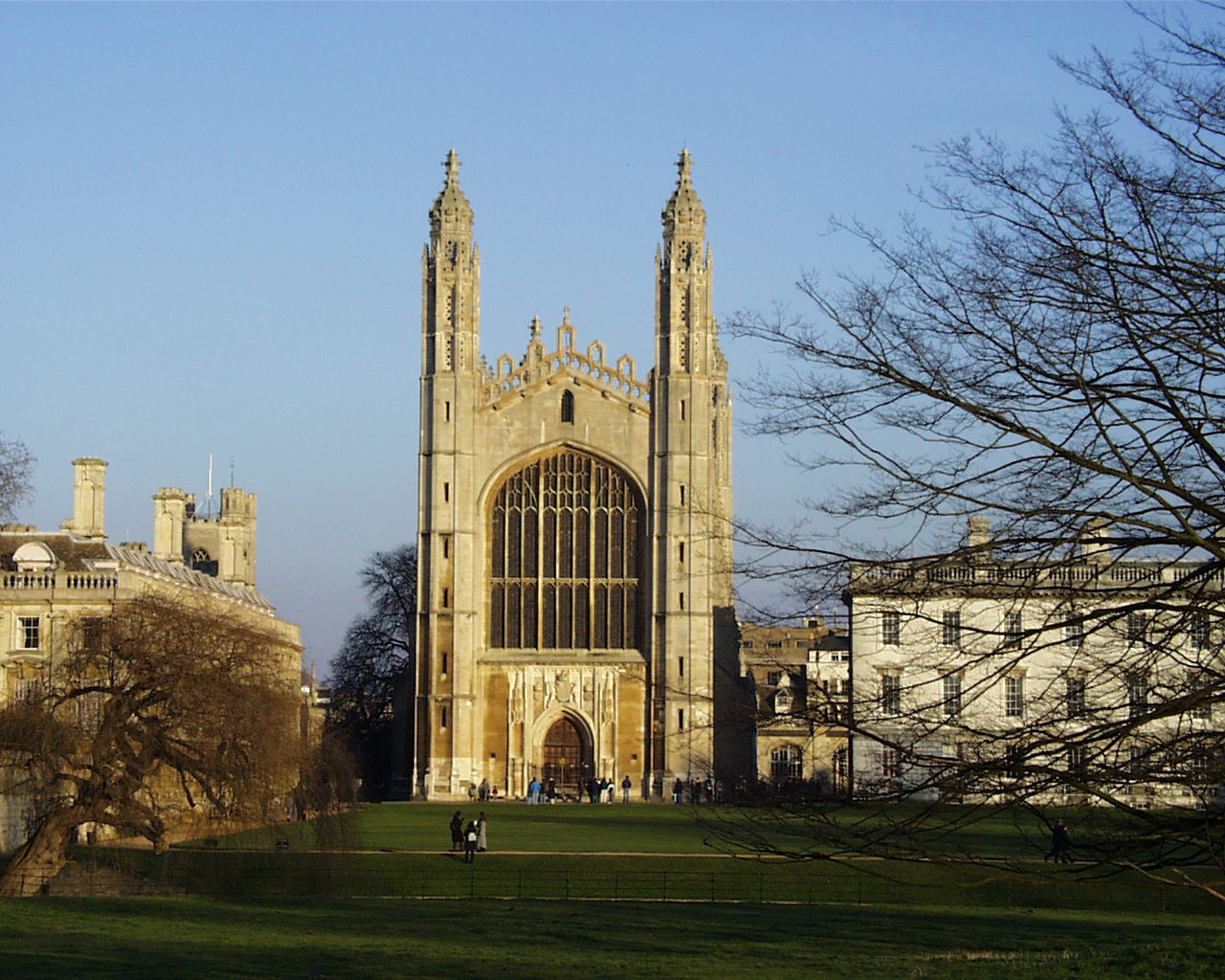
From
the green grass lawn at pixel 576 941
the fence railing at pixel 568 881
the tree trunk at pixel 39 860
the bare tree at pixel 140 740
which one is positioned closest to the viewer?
the green grass lawn at pixel 576 941

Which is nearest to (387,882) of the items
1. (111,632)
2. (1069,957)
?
(111,632)

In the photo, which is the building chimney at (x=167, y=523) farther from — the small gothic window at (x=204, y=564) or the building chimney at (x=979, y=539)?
the building chimney at (x=979, y=539)

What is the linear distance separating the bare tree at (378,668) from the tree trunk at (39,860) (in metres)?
40.0

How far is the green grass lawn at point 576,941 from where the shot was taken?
20516 millimetres

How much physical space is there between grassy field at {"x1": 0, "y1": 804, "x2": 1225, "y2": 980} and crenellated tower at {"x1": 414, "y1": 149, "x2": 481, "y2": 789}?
72.8 feet

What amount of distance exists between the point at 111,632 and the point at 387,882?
270 inches

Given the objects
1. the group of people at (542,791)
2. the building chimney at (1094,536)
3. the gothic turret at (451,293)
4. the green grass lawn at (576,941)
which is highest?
the gothic turret at (451,293)

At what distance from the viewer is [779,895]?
31250mm

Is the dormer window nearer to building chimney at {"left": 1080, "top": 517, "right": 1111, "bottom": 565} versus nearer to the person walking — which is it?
the person walking

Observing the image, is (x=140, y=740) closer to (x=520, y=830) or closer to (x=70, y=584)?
(x=520, y=830)

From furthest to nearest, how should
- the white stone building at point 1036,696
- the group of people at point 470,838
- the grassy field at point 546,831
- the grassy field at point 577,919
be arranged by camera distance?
the group of people at point 470,838 < the grassy field at point 546,831 < the grassy field at point 577,919 < the white stone building at point 1036,696

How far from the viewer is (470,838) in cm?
3531

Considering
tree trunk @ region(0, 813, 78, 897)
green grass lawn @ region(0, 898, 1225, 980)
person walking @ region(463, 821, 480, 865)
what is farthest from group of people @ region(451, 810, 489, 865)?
tree trunk @ region(0, 813, 78, 897)

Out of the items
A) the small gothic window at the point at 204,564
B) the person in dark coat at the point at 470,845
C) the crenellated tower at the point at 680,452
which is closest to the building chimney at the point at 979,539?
the person in dark coat at the point at 470,845
